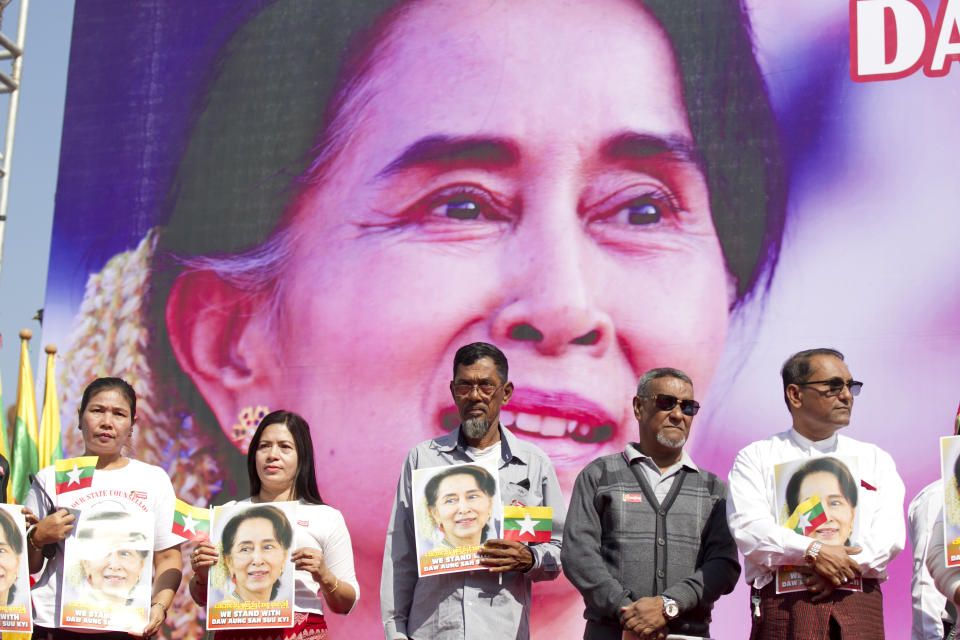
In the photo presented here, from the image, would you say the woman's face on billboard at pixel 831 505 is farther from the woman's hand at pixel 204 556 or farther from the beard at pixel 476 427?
the woman's hand at pixel 204 556

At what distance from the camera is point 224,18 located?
8.09 m

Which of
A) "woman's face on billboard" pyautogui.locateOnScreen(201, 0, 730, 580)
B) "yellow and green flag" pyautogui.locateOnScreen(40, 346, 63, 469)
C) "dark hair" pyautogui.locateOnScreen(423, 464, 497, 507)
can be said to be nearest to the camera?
"dark hair" pyautogui.locateOnScreen(423, 464, 497, 507)

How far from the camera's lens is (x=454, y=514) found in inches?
142

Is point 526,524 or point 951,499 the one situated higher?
point 951,499

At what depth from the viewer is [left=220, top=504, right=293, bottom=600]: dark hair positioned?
3.61 meters

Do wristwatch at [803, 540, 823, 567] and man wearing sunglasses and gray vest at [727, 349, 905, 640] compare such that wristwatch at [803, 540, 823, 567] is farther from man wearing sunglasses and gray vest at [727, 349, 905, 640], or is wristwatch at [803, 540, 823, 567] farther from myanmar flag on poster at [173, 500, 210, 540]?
myanmar flag on poster at [173, 500, 210, 540]

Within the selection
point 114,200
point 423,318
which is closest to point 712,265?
point 423,318

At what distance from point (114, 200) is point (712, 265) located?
4.35m

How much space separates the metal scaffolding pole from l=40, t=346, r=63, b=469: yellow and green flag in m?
1.55

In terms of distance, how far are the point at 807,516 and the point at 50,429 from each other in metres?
5.20

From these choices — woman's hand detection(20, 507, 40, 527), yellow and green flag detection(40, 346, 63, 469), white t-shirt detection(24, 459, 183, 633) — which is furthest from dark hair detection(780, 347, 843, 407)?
yellow and green flag detection(40, 346, 63, 469)

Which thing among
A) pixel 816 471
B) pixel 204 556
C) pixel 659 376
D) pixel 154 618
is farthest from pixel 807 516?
pixel 154 618

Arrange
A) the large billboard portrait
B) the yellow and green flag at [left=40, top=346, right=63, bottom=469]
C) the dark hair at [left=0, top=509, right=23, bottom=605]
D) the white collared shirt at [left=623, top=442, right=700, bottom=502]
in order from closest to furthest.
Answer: the white collared shirt at [left=623, top=442, right=700, bottom=502], the dark hair at [left=0, top=509, right=23, bottom=605], the large billboard portrait, the yellow and green flag at [left=40, top=346, right=63, bottom=469]

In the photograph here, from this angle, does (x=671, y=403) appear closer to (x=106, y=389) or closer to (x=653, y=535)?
(x=653, y=535)
